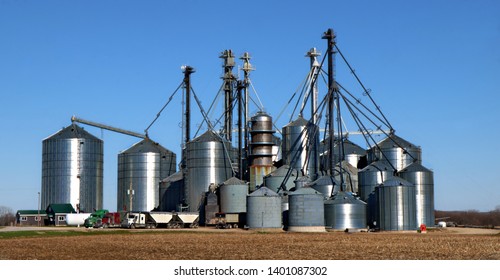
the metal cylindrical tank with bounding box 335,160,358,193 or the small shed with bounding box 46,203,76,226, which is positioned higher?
the metal cylindrical tank with bounding box 335,160,358,193

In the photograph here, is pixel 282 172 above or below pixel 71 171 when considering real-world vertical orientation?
below

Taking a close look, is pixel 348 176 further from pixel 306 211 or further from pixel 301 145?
pixel 306 211

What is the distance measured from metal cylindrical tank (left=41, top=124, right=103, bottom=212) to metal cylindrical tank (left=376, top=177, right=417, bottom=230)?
5284 cm

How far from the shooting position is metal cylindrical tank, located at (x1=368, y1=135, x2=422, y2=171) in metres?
122

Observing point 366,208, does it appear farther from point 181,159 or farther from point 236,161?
point 181,159

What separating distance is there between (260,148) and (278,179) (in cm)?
681

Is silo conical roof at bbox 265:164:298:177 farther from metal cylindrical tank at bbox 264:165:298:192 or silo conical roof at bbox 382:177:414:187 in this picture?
silo conical roof at bbox 382:177:414:187

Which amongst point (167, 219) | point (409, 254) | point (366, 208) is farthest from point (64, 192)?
point (409, 254)

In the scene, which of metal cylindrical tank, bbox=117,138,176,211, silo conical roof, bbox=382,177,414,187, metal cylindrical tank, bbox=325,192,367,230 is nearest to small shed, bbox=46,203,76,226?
metal cylindrical tank, bbox=117,138,176,211

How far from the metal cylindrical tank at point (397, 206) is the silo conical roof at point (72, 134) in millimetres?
55291

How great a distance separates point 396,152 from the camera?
122 m

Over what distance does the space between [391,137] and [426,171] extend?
502 inches

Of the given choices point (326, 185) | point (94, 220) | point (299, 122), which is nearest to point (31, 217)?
point (94, 220)

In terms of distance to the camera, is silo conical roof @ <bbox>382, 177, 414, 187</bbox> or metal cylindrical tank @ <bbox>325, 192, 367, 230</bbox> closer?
metal cylindrical tank @ <bbox>325, 192, 367, 230</bbox>
